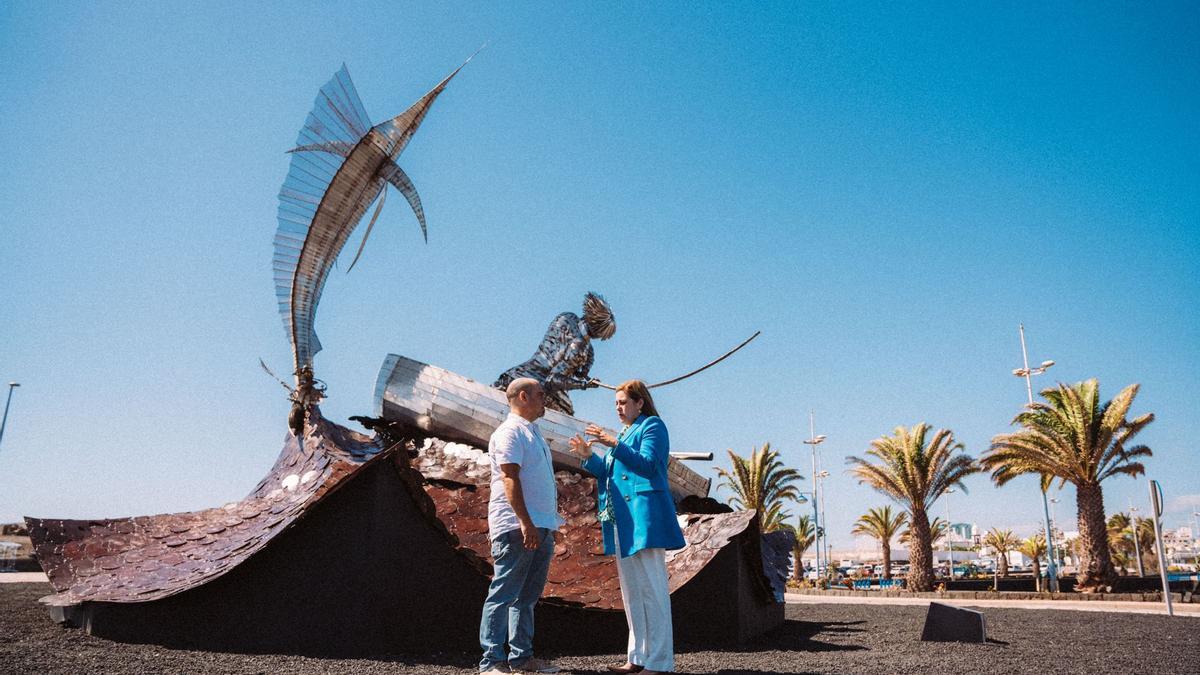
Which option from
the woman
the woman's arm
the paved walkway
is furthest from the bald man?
the paved walkway

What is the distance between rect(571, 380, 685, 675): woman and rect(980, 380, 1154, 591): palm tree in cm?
1945

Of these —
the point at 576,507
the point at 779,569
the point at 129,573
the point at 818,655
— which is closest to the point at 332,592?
the point at 129,573

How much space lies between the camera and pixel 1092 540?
766 inches

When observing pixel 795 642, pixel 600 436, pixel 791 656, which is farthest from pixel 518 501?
pixel 795 642

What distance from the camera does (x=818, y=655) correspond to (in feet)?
16.7

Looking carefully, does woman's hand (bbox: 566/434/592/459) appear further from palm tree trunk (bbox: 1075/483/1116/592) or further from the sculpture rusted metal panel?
palm tree trunk (bbox: 1075/483/1116/592)

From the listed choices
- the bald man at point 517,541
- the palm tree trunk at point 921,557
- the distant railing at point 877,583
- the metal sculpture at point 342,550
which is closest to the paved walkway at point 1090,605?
the palm tree trunk at point 921,557

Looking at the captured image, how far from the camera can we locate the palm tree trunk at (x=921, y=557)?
23.7 metres

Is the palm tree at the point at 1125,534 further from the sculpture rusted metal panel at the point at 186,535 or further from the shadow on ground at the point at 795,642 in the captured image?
the sculpture rusted metal panel at the point at 186,535

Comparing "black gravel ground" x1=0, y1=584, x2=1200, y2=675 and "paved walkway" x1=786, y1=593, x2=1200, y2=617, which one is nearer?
"black gravel ground" x1=0, y1=584, x2=1200, y2=675

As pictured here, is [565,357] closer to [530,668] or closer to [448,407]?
[448,407]

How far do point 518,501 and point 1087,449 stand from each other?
20.2m

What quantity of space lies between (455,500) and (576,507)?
1122mm

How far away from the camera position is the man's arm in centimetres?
342
